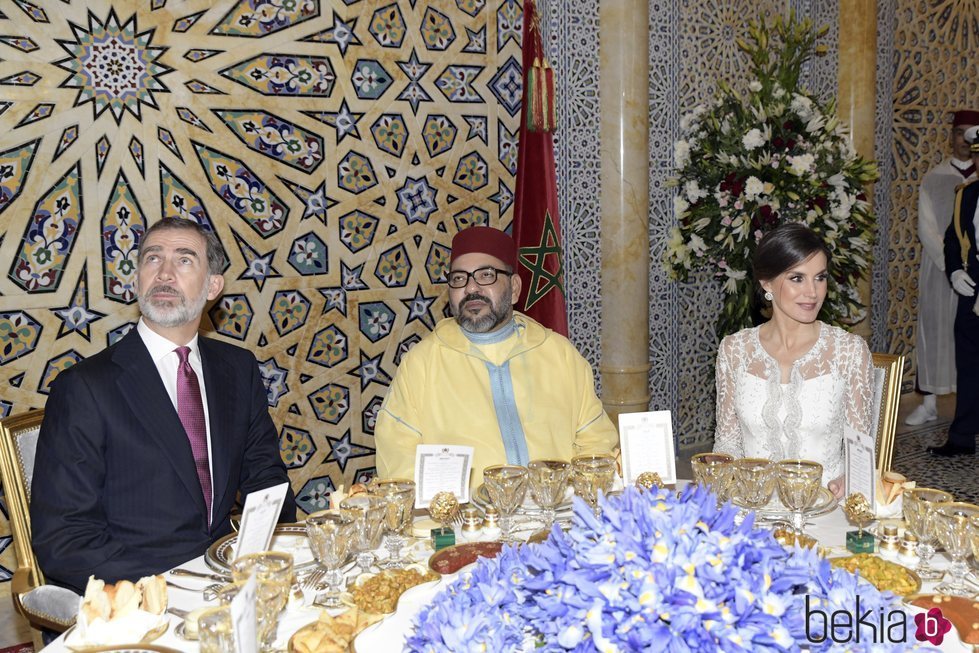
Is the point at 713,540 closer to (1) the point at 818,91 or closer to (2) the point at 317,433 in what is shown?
(2) the point at 317,433

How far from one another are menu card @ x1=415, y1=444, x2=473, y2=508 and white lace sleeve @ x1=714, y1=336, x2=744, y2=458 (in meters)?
1.10

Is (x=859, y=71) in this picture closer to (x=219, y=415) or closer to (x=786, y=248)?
(x=786, y=248)

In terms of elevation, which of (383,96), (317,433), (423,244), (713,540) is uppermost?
(383,96)

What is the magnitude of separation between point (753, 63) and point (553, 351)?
140 inches

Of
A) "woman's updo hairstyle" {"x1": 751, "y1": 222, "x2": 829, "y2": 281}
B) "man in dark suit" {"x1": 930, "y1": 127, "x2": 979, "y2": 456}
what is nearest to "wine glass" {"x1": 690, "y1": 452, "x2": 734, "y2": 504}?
"woman's updo hairstyle" {"x1": 751, "y1": 222, "x2": 829, "y2": 281}

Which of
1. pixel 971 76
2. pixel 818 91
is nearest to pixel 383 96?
pixel 818 91

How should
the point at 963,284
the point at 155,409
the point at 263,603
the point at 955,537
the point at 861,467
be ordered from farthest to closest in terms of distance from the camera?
1. the point at 963,284
2. the point at 155,409
3. the point at 861,467
4. the point at 955,537
5. the point at 263,603

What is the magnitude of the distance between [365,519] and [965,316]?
17.9ft

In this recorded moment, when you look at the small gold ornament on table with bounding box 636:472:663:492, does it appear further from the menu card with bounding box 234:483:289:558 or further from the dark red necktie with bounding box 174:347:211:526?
the dark red necktie with bounding box 174:347:211:526

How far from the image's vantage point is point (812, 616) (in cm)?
116

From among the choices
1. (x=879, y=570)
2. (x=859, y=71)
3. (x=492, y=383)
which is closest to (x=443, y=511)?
(x=879, y=570)

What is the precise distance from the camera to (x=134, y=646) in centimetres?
145

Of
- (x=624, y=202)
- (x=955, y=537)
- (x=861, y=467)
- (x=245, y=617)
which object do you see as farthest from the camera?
(x=624, y=202)

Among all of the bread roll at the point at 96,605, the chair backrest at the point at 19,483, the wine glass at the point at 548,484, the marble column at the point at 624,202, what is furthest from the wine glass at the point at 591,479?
the marble column at the point at 624,202
